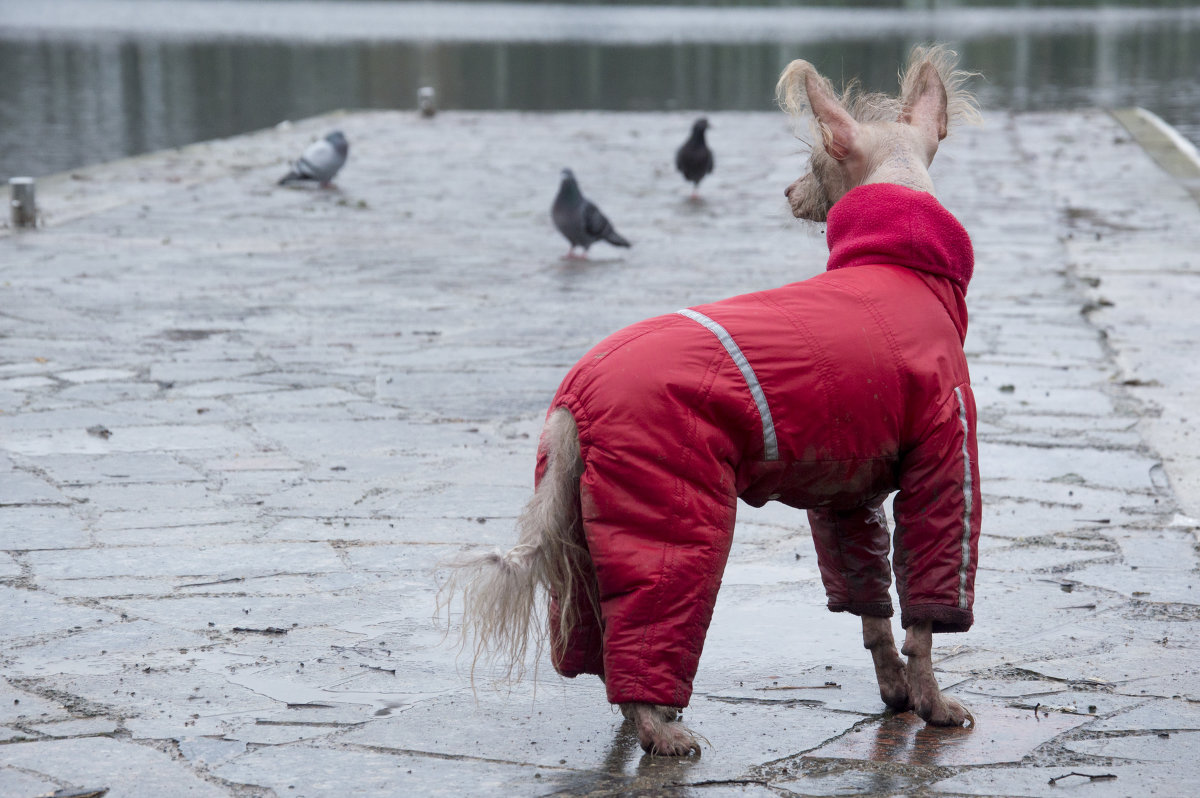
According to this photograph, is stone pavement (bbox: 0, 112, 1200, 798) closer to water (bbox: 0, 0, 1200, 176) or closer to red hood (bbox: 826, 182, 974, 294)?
red hood (bbox: 826, 182, 974, 294)

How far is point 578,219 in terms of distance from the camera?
8.81 m

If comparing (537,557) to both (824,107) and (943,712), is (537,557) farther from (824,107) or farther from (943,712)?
(824,107)

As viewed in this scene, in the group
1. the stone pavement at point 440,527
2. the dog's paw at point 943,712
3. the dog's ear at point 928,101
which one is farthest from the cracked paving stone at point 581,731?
the dog's ear at point 928,101

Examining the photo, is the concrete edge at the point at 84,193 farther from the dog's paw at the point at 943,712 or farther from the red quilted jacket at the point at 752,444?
the dog's paw at the point at 943,712

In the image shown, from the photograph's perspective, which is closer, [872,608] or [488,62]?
[872,608]

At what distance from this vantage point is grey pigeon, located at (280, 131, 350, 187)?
11695 mm

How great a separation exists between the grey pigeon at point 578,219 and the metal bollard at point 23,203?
141 inches

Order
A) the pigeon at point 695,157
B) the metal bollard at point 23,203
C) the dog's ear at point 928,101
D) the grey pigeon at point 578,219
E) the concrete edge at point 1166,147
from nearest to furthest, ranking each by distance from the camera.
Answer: the dog's ear at point 928,101, the grey pigeon at point 578,219, the metal bollard at point 23,203, the pigeon at point 695,157, the concrete edge at point 1166,147

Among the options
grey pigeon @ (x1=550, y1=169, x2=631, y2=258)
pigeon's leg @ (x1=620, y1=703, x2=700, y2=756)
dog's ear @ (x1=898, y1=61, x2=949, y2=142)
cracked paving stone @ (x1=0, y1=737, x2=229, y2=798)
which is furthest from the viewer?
grey pigeon @ (x1=550, y1=169, x2=631, y2=258)

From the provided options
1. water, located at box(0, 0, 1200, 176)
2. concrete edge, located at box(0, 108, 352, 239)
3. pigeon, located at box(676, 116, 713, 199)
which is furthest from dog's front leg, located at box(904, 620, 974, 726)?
pigeon, located at box(676, 116, 713, 199)

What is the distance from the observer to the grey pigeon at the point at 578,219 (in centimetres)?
881

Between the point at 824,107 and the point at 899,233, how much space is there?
33 cm

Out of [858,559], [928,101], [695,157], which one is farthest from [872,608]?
[695,157]

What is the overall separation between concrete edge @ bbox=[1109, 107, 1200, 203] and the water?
0.59 metres
